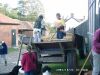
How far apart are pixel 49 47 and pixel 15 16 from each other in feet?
266

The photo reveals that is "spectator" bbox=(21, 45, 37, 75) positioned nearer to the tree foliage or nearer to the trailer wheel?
the trailer wheel

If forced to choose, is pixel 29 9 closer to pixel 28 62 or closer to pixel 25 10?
pixel 25 10

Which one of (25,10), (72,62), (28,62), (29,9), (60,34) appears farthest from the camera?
(25,10)

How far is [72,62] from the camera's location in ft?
43.7

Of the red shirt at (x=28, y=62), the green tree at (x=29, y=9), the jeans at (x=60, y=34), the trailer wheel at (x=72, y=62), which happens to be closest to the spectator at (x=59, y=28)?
the jeans at (x=60, y=34)

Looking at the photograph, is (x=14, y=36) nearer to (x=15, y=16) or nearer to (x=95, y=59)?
(x=15, y=16)

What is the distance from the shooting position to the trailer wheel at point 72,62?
1314 cm

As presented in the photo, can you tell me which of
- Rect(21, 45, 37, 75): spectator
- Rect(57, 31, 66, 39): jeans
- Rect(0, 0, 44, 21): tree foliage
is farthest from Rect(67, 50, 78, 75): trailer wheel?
Rect(0, 0, 44, 21): tree foliage

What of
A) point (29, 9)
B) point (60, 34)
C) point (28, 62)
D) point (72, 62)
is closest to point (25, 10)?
point (29, 9)

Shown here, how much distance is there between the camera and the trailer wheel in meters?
13.1

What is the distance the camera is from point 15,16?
94438mm

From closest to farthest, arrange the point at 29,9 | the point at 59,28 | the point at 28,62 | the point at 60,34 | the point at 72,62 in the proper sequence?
the point at 28,62 → the point at 72,62 → the point at 60,34 → the point at 59,28 → the point at 29,9

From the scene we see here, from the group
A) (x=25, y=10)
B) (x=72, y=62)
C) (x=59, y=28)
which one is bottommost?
(x=72, y=62)

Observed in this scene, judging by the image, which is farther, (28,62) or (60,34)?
(60,34)
